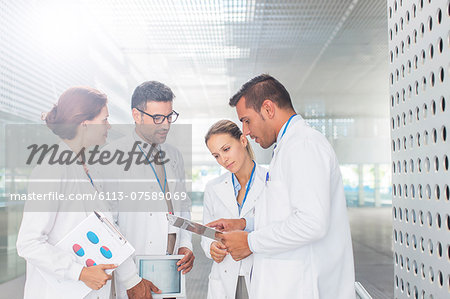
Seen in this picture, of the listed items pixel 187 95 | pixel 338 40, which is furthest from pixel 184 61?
pixel 338 40

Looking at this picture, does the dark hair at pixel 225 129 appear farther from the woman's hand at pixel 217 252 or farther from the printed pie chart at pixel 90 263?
the printed pie chart at pixel 90 263

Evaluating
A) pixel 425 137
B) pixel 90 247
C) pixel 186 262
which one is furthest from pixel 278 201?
pixel 90 247

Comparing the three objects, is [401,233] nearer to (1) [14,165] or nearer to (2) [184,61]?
(1) [14,165]

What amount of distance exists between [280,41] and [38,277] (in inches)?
249

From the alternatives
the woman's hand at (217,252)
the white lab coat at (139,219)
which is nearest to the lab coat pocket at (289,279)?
the woman's hand at (217,252)

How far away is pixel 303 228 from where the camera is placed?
4.62ft

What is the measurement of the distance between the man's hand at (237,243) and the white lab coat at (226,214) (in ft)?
1.29

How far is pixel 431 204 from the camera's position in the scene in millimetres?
1281

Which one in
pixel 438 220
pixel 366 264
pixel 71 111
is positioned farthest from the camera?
pixel 366 264

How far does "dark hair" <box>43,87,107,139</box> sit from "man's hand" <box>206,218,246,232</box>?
0.77 meters

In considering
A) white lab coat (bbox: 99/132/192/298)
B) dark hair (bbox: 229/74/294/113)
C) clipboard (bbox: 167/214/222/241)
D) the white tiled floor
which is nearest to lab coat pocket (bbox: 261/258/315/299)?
clipboard (bbox: 167/214/222/241)

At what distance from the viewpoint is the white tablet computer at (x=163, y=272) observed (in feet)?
6.33

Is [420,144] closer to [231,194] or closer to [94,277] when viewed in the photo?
[231,194]

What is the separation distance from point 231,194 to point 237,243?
597 mm
